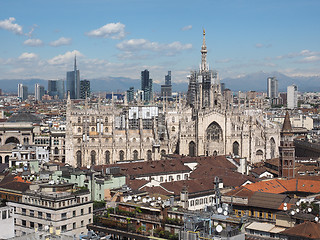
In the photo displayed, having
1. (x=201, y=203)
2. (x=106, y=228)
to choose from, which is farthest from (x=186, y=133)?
(x=106, y=228)

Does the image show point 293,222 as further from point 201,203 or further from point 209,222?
point 201,203

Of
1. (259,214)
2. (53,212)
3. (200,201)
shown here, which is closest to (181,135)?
(200,201)

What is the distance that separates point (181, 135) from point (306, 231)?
6963 cm

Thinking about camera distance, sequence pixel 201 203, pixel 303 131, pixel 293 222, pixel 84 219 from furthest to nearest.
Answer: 1. pixel 303 131
2. pixel 201 203
3. pixel 84 219
4. pixel 293 222

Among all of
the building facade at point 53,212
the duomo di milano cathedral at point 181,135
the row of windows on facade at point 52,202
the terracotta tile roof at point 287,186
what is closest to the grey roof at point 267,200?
the terracotta tile roof at point 287,186

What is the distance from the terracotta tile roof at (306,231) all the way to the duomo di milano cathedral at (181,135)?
65.0 metres

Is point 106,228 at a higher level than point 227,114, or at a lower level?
lower

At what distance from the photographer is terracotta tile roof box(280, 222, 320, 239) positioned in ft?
141

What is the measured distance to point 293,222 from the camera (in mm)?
48500

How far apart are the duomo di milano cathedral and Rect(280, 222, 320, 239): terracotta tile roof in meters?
65.0

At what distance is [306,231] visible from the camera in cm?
4353

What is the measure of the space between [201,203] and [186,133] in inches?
1758

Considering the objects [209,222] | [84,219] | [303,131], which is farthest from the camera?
[303,131]

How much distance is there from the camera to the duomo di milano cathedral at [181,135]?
359 feet
